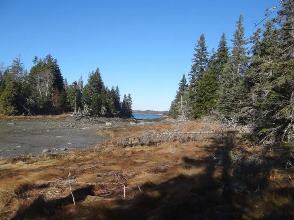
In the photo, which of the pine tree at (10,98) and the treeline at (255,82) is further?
the pine tree at (10,98)

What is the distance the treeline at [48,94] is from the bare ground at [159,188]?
75.3 metres

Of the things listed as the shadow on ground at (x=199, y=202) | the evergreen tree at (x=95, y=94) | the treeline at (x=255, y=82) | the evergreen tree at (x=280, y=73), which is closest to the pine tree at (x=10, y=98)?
the evergreen tree at (x=95, y=94)

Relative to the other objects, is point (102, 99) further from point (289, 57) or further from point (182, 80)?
point (289, 57)

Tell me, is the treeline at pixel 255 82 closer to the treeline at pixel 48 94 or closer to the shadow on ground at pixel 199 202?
the shadow on ground at pixel 199 202

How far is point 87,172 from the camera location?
1775 cm

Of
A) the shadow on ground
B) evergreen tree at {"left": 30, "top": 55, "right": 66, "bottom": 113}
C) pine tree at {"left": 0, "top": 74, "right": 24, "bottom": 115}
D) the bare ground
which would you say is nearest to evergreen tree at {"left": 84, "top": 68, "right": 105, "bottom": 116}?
evergreen tree at {"left": 30, "top": 55, "right": 66, "bottom": 113}

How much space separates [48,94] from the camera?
109 m

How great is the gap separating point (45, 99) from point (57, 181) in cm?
9350

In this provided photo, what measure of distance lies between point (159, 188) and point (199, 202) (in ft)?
8.87

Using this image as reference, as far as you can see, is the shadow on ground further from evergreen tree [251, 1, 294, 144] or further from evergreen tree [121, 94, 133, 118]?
evergreen tree [121, 94, 133, 118]

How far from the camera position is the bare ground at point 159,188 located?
10.7 metres

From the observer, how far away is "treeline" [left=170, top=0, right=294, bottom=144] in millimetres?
13102

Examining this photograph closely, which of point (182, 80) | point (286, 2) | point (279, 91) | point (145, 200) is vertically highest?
point (182, 80)

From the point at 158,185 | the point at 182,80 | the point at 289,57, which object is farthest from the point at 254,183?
the point at 182,80
